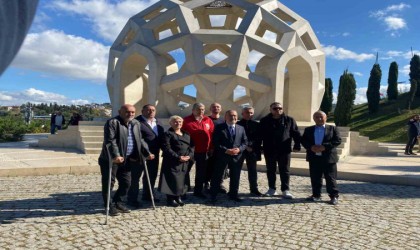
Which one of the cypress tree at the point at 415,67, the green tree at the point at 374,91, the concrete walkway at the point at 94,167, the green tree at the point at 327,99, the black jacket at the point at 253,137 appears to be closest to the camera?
the black jacket at the point at 253,137

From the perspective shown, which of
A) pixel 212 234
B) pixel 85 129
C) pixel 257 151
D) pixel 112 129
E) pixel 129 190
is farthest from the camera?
pixel 85 129

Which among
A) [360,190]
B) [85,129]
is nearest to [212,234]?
[360,190]

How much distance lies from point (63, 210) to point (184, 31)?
29.3 ft

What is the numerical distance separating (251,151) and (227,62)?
7.87 m

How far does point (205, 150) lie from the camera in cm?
623

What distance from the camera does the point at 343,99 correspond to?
1074 inches

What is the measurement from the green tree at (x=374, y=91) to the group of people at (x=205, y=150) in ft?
112

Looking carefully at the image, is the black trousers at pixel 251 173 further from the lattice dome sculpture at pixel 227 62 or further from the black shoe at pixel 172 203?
the lattice dome sculpture at pixel 227 62

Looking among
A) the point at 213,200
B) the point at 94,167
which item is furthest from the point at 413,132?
the point at 94,167

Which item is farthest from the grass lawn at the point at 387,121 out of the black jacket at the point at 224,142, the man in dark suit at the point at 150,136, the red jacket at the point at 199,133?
the man in dark suit at the point at 150,136

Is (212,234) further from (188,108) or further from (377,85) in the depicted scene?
(377,85)

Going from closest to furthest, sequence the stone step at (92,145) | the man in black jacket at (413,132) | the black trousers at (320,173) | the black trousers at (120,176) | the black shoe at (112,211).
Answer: the black shoe at (112,211)
the black trousers at (120,176)
the black trousers at (320,173)
the stone step at (92,145)
the man in black jacket at (413,132)

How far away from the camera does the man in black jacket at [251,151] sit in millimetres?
6375

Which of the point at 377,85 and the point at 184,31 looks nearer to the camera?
the point at 184,31
